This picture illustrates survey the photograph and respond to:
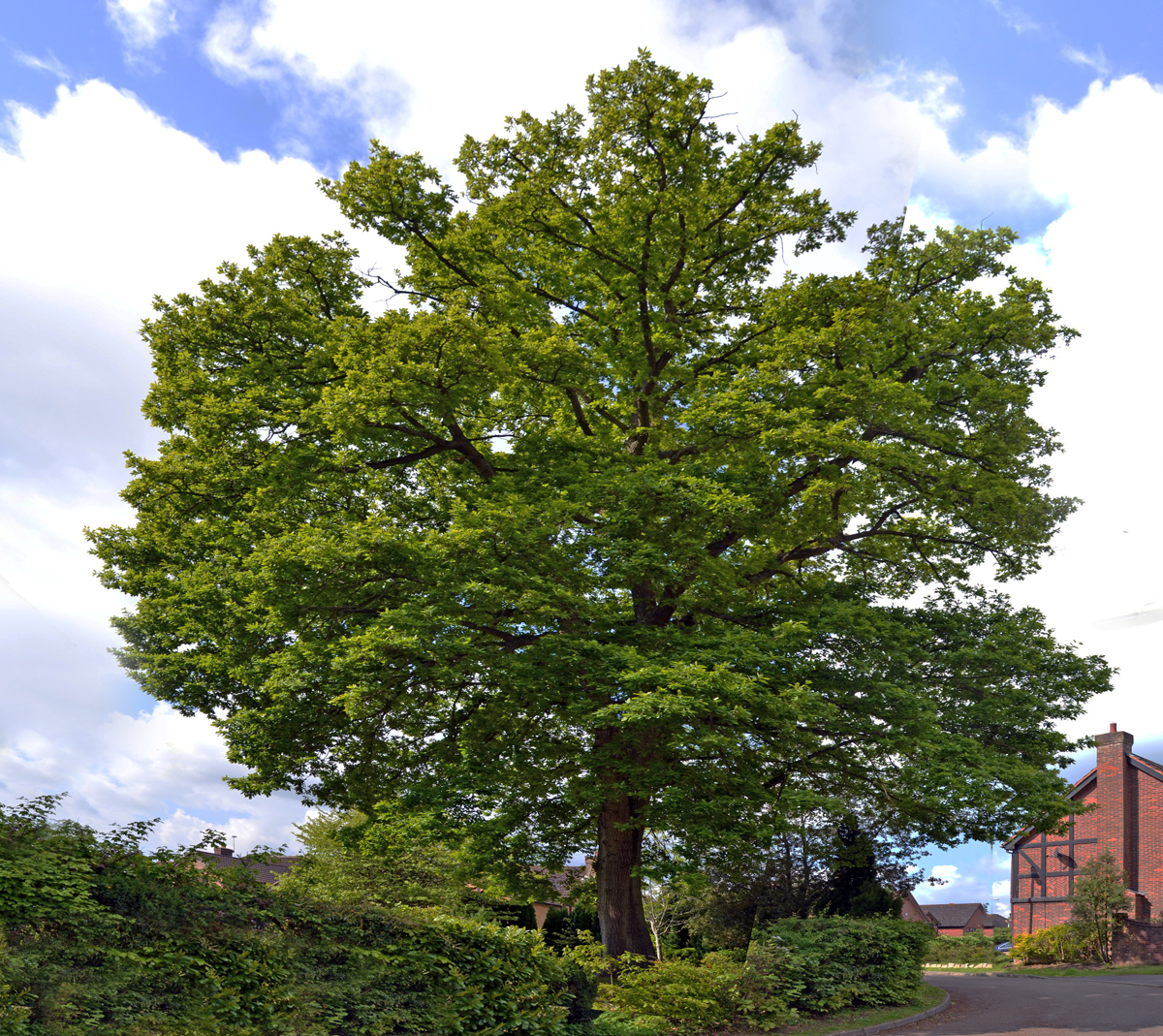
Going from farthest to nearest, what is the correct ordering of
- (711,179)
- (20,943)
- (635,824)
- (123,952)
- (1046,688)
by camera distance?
(711,179)
(1046,688)
(635,824)
(123,952)
(20,943)

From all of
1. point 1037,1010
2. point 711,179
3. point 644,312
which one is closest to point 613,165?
point 711,179

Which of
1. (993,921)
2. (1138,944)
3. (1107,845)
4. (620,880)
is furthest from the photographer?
(993,921)

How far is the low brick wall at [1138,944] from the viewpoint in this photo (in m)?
31.8

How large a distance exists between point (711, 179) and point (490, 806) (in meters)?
13.7

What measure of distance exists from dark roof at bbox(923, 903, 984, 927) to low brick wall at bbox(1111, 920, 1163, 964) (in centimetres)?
4662

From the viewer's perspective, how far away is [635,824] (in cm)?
1582

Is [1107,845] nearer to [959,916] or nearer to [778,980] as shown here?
[778,980]

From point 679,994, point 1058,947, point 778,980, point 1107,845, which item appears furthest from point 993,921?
point 679,994

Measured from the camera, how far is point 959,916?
78.8 metres

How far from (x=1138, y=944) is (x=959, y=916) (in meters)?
52.6

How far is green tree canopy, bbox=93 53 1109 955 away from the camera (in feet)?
48.2

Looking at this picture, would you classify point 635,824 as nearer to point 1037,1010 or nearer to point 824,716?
point 824,716

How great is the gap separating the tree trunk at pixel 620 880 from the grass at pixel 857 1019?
347 centimetres

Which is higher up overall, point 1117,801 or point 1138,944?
point 1117,801
